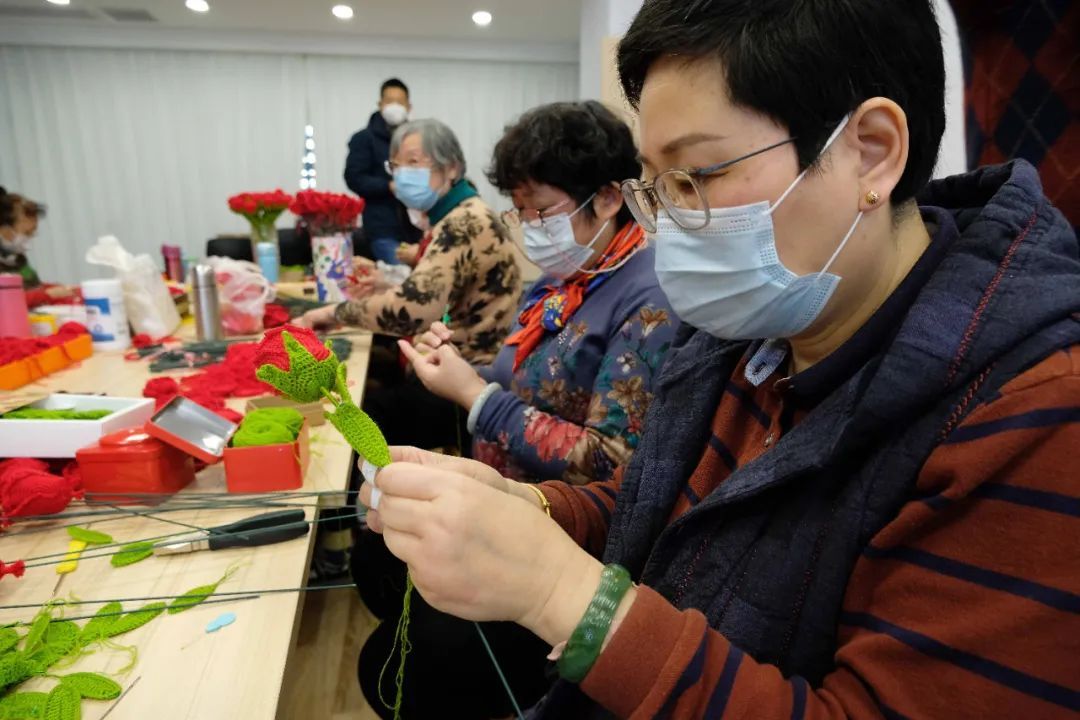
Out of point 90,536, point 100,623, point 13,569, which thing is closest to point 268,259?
point 90,536

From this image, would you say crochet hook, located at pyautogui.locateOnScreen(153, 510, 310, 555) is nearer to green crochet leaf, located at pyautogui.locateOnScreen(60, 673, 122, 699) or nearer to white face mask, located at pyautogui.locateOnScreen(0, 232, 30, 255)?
green crochet leaf, located at pyautogui.locateOnScreen(60, 673, 122, 699)

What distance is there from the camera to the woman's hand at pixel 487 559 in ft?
1.99

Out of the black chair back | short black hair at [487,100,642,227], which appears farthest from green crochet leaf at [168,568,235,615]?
the black chair back

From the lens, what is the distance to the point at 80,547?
3.16 ft

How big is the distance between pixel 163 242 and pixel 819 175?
7.57 m

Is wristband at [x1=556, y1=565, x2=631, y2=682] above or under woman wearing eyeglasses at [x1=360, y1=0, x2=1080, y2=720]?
under

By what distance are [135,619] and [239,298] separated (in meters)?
1.82

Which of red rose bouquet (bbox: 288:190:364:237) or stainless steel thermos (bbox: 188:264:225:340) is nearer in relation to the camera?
stainless steel thermos (bbox: 188:264:225:340)

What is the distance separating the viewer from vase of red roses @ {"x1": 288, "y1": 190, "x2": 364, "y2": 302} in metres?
2.82

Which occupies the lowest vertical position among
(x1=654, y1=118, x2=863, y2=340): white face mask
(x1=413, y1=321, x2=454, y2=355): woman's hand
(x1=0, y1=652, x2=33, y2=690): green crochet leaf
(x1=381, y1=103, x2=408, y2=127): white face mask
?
(x1=0, y1=652, x2=33, y2=690): green crochet leaf

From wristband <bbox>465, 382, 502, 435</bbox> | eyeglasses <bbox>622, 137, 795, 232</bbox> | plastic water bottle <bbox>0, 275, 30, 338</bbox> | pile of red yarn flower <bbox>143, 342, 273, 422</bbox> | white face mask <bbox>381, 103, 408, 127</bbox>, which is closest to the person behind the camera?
eyeglasses <bbox>622, 137, 795, 232</bbox>

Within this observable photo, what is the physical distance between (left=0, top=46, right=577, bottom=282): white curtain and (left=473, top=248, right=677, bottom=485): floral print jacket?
5.74 m

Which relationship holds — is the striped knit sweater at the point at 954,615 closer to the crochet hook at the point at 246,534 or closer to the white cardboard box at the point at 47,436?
the crochet hook at the point at 246,534

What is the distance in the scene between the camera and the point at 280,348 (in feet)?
2.39
